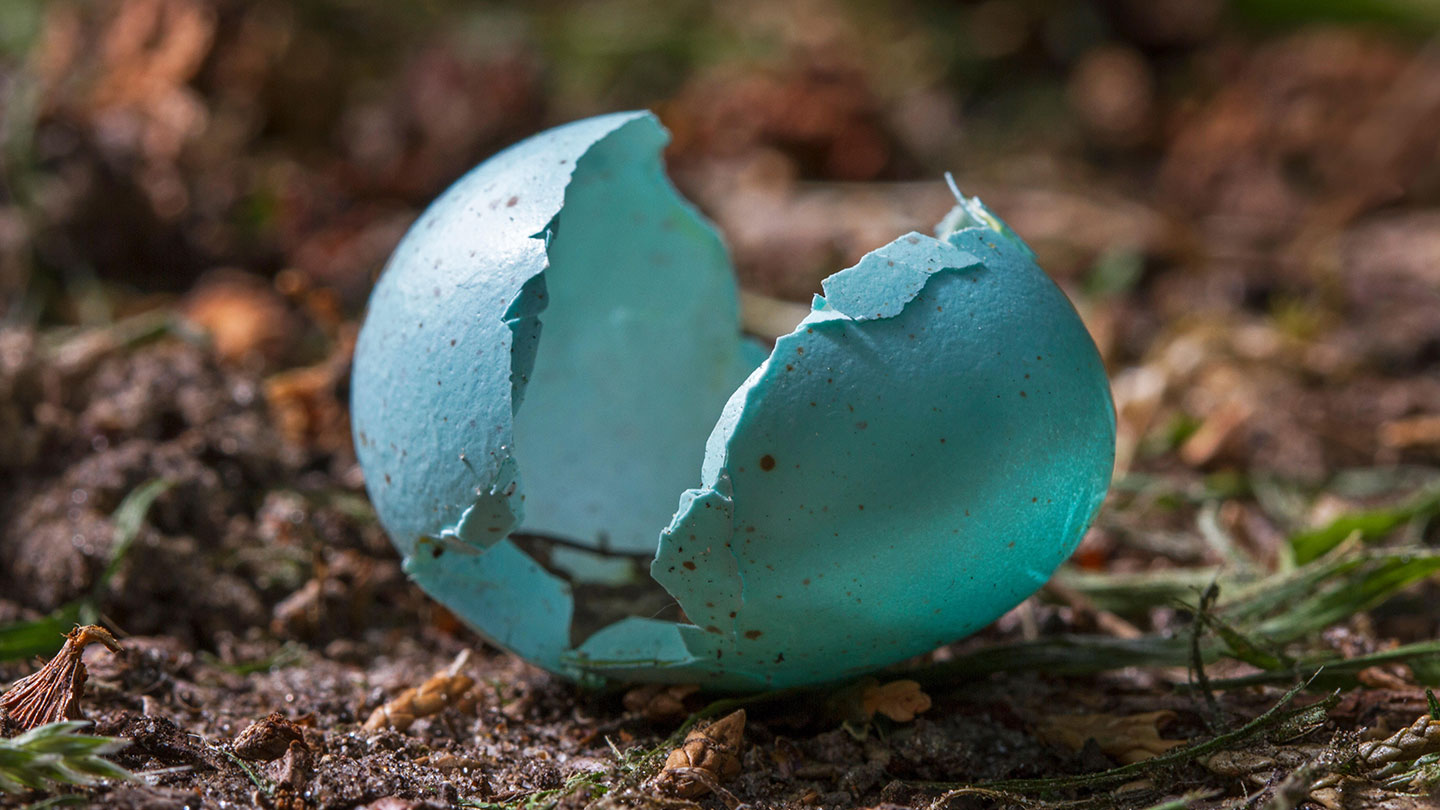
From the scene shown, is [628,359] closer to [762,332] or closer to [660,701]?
[660,701]

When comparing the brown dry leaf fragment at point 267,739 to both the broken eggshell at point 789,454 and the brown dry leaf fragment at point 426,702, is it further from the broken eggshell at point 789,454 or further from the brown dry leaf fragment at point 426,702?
the broken eggshell at point 789,454

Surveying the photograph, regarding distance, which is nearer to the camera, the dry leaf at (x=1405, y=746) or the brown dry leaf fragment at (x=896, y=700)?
the dry leaf at (x=1405, y=746)

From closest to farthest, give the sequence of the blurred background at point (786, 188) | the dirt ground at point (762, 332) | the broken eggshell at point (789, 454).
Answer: the broken eggshell at point (789, 454), the dirt ground at point (762, 332), the blurred background at point (786, 188)

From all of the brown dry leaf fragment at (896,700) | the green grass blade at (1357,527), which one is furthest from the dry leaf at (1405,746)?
the green grass blade at (1357,527)

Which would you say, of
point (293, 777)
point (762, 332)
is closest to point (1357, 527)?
point (762, 332)

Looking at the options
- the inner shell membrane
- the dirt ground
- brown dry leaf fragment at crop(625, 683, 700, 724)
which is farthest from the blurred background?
brown dry leaf fragment at crop(625, 683, 700, 724)

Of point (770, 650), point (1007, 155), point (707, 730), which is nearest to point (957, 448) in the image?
point (770, 650)

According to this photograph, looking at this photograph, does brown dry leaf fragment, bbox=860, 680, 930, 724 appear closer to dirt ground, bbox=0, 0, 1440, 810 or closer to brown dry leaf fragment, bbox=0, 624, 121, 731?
dirt ground, bbox=0, 0, 1440, 810
